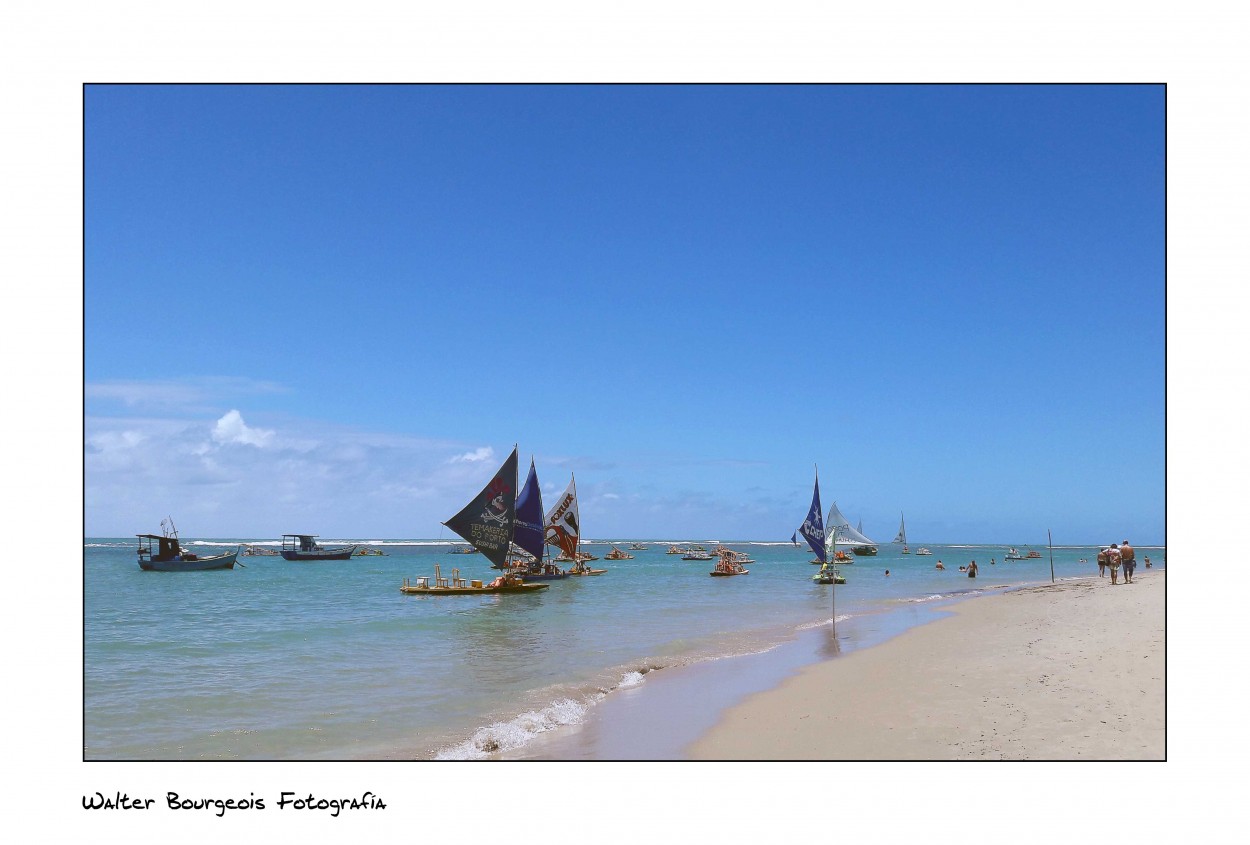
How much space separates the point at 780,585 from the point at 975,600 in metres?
18.2

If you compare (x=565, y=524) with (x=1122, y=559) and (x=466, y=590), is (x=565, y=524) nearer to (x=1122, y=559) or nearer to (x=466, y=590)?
(x=466, y=590)

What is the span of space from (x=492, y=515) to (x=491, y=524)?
1.80 ft

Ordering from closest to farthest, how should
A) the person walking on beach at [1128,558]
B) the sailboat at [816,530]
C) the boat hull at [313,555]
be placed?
the person walking on beach at [1128,558] → the sailboat at [816,530] → the boat hull at [313,555]

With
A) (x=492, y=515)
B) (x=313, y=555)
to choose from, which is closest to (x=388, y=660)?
(x=492, y=515)

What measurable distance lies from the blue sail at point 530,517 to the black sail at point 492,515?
4701 millimetres

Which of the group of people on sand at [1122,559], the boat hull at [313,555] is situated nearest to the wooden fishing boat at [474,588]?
the group of people on sand at [1122,559]

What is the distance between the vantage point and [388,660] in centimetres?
2062

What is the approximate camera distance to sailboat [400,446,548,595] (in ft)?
129

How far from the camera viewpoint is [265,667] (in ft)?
65.4

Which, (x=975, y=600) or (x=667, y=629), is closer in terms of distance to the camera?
(x=667, y=629)

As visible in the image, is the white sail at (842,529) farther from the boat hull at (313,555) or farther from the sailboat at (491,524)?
the boat hull at (313,555)

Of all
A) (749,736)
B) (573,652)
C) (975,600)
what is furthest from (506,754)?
(975,600)

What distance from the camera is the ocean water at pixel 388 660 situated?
12.5 m

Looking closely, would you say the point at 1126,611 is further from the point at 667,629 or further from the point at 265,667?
the point at 265,667
